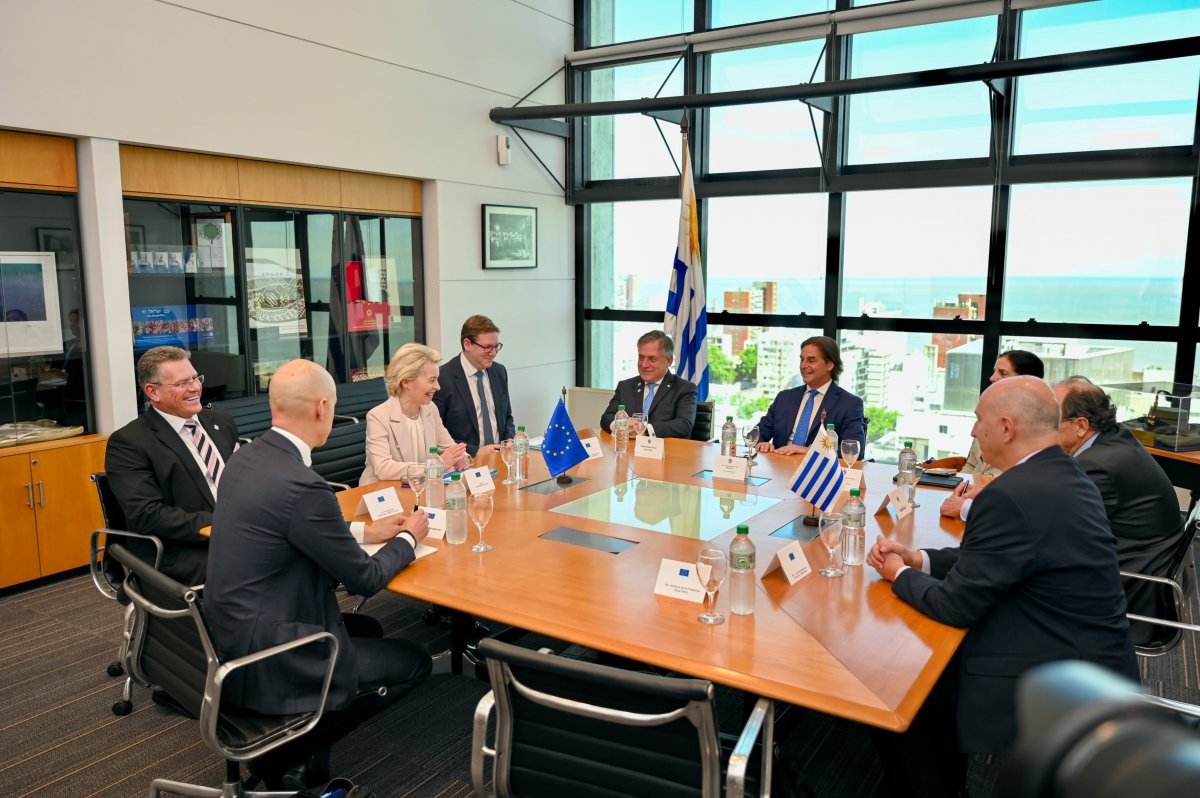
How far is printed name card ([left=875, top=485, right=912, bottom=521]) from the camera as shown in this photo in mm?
3438

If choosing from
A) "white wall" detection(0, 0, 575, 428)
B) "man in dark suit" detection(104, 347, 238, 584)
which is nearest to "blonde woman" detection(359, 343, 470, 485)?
"man in dark suit" detection(104, 347, 238, 584)

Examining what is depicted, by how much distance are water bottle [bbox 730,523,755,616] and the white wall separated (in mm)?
4245

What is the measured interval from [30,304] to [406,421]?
236 centimetres

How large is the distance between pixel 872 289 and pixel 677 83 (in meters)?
2.61

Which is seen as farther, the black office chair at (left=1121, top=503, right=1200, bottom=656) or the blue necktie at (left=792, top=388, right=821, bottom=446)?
the blue necktie at (left=792, top=388, right=821, bottom=446)

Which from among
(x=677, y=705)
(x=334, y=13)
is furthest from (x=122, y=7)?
(x=677, y=705)

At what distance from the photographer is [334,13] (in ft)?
19.8

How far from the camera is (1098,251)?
6.20 m

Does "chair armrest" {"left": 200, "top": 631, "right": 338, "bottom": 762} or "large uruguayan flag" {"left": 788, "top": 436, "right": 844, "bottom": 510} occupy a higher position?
"large uruguayan flag" {"left": 788, "top": 436, "right": 844, "bottom": 510}

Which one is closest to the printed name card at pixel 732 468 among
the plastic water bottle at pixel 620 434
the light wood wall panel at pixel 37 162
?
the plastic water bottle at pixel 620 434

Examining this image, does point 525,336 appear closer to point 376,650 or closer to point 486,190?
point 486,190

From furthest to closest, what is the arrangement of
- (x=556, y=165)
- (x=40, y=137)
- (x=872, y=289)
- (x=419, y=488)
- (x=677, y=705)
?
(x=556, y=165) → (x=872, y=289) → (x=40, y=137) → (x=419, y=488) → (x=677, y=705)

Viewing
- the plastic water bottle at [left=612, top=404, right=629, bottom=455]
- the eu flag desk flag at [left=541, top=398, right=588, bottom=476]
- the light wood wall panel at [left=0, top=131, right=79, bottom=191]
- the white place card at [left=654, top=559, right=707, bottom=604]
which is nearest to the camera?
the white place card at [left=654, top=559, right=707, bottom=604]

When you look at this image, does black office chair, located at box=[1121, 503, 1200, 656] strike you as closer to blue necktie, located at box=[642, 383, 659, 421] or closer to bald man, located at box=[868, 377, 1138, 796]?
bald man, located at box=[868, 377, 1138, 796]
